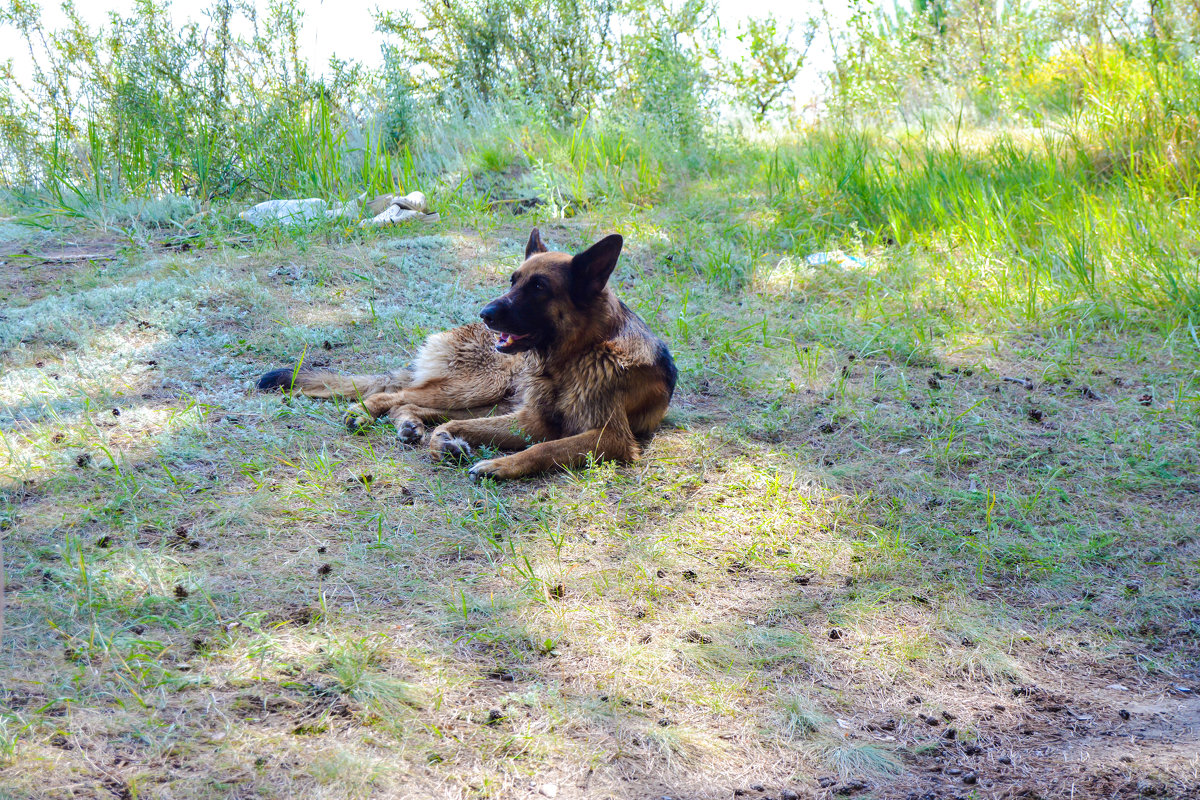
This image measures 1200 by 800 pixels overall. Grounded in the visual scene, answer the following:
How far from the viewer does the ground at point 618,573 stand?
2348 mm

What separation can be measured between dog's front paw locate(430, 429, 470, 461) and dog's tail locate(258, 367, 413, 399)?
0.80 meters

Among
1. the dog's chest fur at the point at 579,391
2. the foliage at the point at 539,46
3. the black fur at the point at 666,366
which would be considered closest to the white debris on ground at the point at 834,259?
the black fur at the point at 666,366

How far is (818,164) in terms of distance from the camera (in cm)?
862

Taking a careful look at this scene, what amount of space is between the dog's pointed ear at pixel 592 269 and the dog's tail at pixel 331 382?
1.29 meters

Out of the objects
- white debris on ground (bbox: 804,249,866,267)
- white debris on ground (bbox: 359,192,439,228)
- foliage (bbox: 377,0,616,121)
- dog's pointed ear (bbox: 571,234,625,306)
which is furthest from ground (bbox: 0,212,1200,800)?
foliage (bbox: 377,0,616,121)

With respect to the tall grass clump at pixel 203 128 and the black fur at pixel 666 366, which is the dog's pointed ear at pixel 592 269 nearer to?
the black fur at pixel 666 366

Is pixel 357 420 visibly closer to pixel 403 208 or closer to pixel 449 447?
pixel 449 447

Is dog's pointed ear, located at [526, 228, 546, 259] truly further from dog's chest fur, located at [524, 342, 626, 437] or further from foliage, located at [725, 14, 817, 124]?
foliage, located at [725, 14, 817, 124]

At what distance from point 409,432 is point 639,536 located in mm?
1593

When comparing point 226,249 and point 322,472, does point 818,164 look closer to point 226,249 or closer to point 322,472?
point 226,249

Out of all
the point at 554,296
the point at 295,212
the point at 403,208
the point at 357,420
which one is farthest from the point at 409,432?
the point at 403,208

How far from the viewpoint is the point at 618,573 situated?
3.40 m

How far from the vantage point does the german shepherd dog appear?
4.40 metres

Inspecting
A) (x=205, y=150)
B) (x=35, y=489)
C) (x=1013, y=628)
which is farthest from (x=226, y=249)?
(x=1013, y=628)
